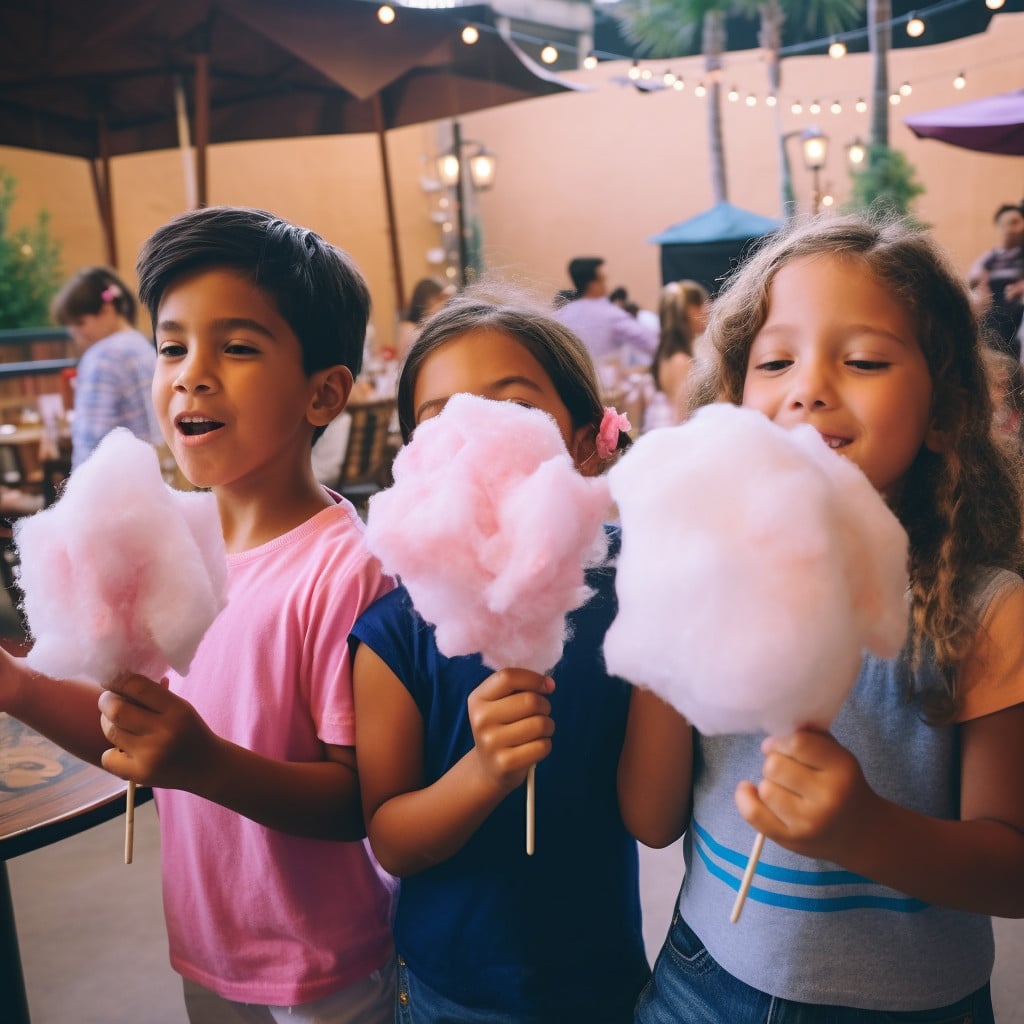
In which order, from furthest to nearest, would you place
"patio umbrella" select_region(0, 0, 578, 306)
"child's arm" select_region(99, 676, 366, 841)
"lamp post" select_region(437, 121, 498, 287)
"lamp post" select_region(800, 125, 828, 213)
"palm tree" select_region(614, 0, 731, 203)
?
1. "palm tree" select_region(614, 0, 731, 203)
2. "lamp post" select_region(800, 125, 828, 213)
3. "lamp post" select_region(437, 121, 498, 287)
4. "patio umbrella" select_region(0, 0, 578, 306)
5. "child's arm" select_region(99, 676, 366, 841)

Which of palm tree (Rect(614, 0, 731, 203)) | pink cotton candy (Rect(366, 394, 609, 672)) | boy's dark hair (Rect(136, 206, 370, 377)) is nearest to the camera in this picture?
pink cotton candy (Rect(366, 394, 609, 672))

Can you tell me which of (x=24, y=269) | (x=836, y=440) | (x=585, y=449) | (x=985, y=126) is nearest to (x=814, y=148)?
(x=985, y=126)

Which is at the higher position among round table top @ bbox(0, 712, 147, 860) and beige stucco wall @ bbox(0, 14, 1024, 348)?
beige stucco wall @ bbox(0, 14, 1024, 348)

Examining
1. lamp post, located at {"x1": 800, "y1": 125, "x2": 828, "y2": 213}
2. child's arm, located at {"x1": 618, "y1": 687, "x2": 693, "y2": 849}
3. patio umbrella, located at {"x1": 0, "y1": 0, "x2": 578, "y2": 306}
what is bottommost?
child's arm, located at {"x1": 618, "y1": 687, "x2": 693, "y2": 849}

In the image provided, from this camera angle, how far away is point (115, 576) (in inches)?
37.3

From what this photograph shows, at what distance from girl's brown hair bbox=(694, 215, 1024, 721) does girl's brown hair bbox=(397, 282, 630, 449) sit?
218mm

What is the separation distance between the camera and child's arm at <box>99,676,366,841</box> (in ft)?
3.17

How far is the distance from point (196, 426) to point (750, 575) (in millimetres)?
724

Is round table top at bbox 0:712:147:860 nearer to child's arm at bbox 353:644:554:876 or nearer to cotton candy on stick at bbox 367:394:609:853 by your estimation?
child's arm at bbox 353:644:554:876

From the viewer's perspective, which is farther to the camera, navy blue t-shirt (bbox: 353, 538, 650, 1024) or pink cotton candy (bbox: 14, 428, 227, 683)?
navy blue t-shirt (bbox: 353, 538, 650, 1024)

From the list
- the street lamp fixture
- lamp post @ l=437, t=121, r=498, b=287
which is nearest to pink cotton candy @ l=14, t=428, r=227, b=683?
lamp post @ l=437, t=121, r=498, b=287

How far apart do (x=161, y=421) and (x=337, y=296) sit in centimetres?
29

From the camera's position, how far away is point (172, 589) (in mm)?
951

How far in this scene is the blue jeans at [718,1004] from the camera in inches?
39.4
